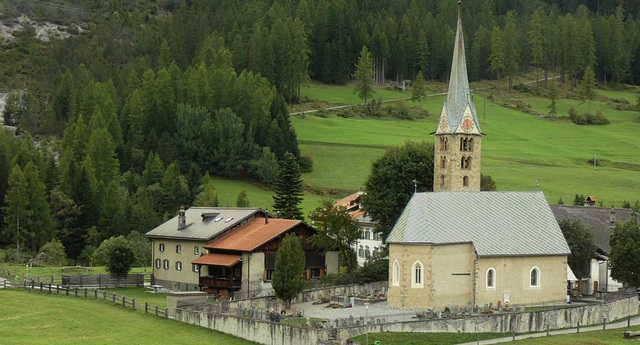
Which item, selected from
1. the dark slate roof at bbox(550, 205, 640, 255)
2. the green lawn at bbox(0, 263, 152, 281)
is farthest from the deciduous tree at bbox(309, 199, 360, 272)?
the green lawn at bbox(0, 263, 152, 281)

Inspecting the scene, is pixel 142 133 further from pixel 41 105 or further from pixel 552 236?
pixel 552 236

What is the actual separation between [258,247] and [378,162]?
1566cm

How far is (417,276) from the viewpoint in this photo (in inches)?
2633

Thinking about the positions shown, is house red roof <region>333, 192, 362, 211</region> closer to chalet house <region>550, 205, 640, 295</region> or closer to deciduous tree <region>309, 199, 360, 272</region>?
deciduous tree <region>309, 199, 360, 272</region>

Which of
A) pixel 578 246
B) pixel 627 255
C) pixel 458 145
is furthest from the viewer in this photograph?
pixel 458 145

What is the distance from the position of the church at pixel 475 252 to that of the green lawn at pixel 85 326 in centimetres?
1428

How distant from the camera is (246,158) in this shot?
120 meters

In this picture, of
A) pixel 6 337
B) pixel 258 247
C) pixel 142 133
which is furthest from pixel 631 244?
pixel 142 133

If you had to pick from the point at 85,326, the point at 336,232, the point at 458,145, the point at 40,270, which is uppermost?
the point at 458,145

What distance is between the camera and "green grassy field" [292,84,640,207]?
116 meters

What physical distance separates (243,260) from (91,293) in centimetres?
1051

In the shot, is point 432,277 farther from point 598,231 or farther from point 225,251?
point 598,231

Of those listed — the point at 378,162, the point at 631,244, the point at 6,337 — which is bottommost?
the point at 6,337

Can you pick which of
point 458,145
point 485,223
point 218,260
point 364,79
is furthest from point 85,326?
point 364,79
